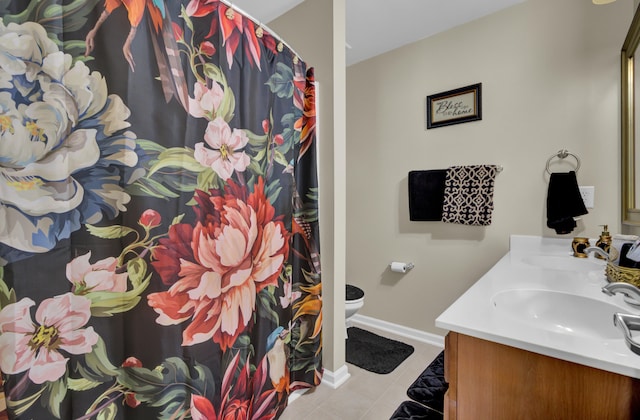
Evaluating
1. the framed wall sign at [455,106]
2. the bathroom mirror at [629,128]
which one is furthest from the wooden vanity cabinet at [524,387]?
the framed wall sign at [455,106]

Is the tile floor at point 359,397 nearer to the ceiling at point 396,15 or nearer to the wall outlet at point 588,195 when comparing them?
the wall outlet at point 588,195

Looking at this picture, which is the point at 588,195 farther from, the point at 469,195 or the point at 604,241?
the point at 469,195

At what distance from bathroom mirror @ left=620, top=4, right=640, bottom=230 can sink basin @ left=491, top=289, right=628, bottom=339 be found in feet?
2.06

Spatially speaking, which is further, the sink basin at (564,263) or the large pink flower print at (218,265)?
the sink basin at (564,263)

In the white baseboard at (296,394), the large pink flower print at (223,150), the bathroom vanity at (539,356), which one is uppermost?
the large pink flower print at (223,150)

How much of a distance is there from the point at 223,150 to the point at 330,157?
2.36 ft

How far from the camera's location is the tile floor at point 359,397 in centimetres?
149

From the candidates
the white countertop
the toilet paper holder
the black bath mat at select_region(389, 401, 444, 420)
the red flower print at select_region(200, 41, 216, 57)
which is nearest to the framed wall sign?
the white countertop

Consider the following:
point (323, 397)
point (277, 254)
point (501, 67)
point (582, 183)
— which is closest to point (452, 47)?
point (501, 67)

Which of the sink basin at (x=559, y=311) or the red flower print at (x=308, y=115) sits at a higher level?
the red flower print at (x=308, y=115)

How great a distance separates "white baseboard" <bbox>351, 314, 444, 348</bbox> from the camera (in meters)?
2.21

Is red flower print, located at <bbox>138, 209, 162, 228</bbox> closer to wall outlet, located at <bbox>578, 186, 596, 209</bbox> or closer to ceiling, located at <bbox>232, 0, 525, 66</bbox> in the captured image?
ceiling, located at <bbox>232, 0, 525, 66</bbox>

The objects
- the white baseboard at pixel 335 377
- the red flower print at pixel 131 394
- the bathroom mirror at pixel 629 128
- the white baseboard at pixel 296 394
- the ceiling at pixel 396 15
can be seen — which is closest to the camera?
the red flower print at pixel 131 394

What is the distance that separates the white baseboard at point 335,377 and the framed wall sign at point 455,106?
1.85m
